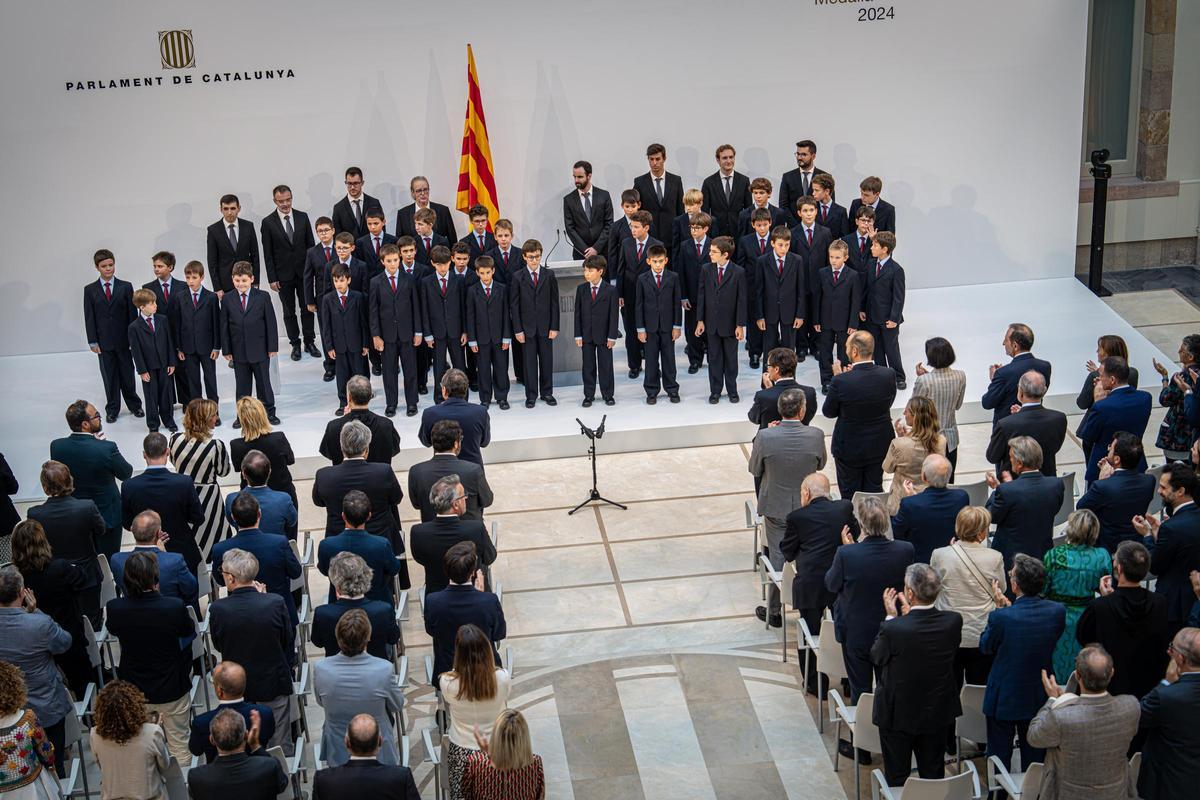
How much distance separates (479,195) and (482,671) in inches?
324

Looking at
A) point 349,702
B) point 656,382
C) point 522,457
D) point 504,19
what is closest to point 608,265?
point 656,382

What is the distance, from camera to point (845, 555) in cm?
752

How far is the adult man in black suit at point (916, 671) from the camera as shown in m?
6.90

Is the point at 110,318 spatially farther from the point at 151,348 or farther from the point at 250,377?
the point at 250,377

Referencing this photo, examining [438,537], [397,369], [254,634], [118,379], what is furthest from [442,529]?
[118,379]

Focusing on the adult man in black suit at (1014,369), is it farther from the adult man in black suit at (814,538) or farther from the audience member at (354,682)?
the audience member at (354,682)

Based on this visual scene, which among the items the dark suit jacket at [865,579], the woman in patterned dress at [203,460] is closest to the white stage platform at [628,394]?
the woman in patterned dress at [203,460]

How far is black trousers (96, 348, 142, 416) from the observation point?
12.7 m

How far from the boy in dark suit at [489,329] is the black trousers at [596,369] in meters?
0.68

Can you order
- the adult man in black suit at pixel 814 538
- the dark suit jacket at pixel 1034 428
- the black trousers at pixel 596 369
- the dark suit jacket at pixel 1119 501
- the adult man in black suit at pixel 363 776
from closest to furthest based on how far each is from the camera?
the adult man in black suit at pixel 363 776 → the adult man in black suit at pixel 814 538 → the dark suit jacket at pixel 1119 501 → the dark suit jacket at pixel 1034 428 → the black trousers at pixel 596 369

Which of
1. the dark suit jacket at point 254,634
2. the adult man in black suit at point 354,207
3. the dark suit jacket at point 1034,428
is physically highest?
the adult man in black suit at point 354,207

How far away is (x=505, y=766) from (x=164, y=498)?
3.45 meters

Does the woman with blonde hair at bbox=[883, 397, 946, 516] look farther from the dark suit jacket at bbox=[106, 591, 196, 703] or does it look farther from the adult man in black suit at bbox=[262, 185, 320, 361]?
the adult man in black suit at bbox=[262, 185, 320, 361]

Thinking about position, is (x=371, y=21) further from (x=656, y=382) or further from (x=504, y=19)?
(x=656, y=382)
